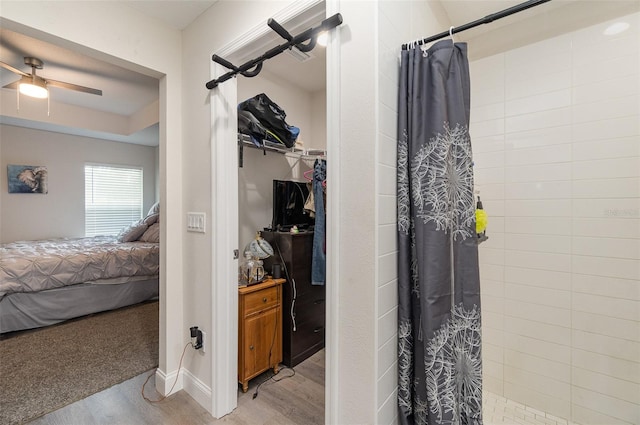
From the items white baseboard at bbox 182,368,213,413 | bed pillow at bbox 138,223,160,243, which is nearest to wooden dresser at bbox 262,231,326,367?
white baseboard at bbox 182,368,213,413

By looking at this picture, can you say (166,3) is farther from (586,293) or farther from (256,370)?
(586,293)

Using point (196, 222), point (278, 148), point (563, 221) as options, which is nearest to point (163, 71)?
point (278, 148)

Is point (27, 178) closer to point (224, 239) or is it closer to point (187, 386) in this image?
point (187, 386)

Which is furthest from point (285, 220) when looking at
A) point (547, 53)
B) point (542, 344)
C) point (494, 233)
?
point (547, 53)

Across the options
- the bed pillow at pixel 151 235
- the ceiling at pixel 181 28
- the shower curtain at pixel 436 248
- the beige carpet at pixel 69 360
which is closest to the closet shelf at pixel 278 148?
the ceiling at pixel 181 28

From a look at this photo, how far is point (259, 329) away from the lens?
6.60ft

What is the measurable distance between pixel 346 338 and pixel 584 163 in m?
1.71

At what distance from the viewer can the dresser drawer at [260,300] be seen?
6.31ft

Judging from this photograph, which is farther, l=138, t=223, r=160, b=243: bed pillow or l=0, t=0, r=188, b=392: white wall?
l=138, t=223, r=160, b=243: bed pillow

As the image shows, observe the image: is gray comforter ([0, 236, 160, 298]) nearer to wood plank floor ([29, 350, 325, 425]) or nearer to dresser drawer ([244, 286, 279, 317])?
wood plank floor ([29, 350, 325, 425])

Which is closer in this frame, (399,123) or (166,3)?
(399,123)

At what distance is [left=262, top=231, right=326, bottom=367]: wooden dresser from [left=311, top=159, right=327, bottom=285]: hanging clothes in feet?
0.27

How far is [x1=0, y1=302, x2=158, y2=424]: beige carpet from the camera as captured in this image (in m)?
1.82

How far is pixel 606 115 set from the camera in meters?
1.54
